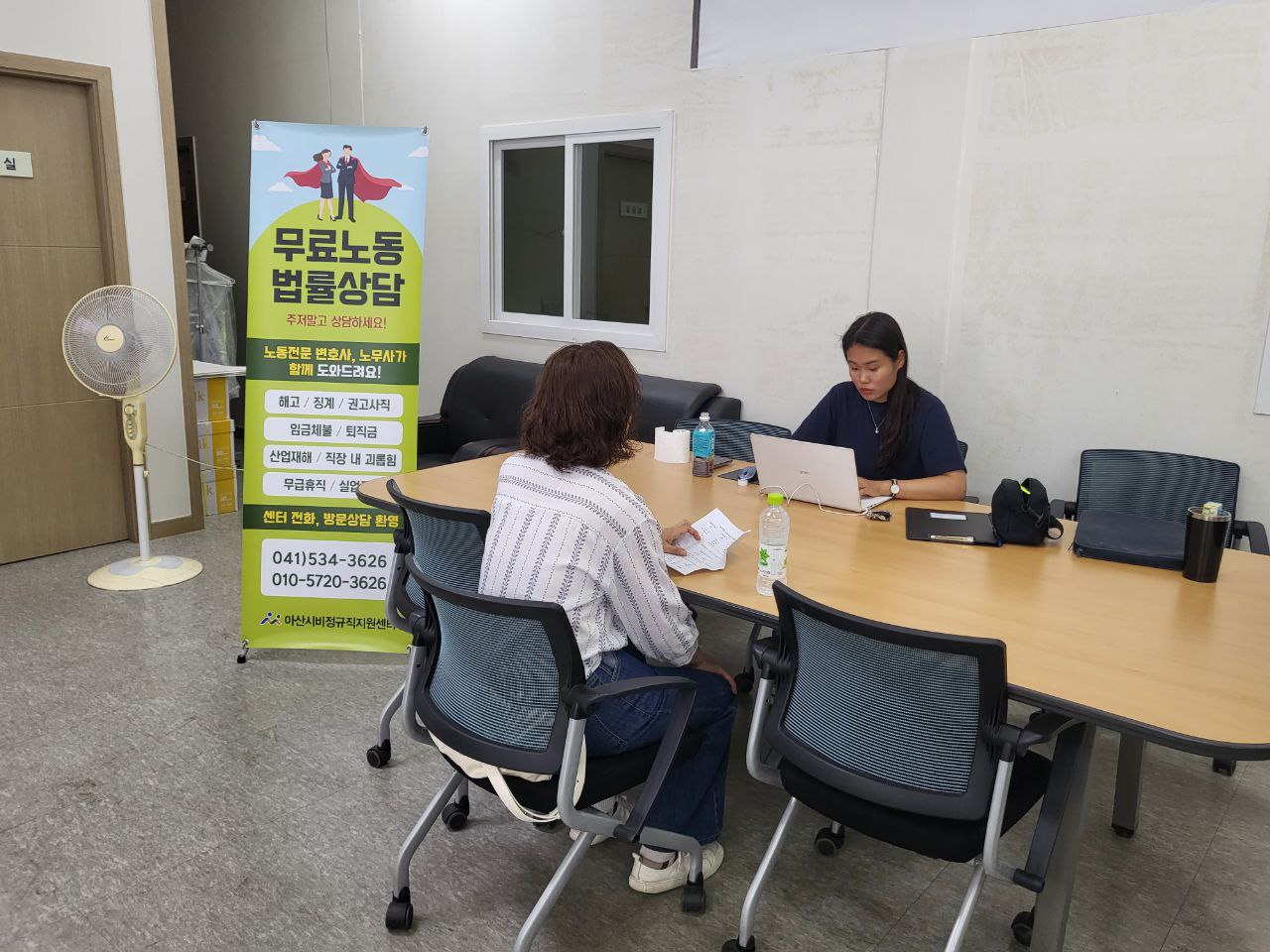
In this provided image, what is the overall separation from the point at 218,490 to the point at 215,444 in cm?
26

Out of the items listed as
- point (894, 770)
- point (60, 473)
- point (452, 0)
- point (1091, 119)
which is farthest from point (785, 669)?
point (452, 0)

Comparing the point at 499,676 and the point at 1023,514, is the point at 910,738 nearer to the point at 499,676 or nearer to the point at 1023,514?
the point at 499,676

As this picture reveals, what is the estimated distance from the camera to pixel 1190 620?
2002 millimetres

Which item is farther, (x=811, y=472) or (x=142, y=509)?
(x=142, y=509)

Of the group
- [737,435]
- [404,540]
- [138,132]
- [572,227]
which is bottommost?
[404,540]

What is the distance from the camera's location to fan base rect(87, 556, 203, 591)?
4.27 metres

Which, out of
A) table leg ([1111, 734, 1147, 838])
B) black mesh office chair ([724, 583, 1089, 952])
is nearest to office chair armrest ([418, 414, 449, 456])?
black mesh office chair ([724, 583, 1089, 952])

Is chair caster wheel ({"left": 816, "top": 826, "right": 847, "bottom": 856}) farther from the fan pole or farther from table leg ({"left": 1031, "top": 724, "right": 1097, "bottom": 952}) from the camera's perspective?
the fan pole

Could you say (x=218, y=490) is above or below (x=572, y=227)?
below

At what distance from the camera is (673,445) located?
3.44 m

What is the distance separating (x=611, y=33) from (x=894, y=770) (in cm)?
420

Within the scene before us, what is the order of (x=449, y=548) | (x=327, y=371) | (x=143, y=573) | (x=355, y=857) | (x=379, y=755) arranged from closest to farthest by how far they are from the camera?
1. (x=449, y=548)
2. (x=355, y=857)
3. (x=379, y=755)
4. (x=327, y=371)
5. (x=143, y=573)

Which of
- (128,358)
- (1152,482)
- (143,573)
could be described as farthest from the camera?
(143,573)

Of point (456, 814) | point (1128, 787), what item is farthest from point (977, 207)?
point (456, 814)
